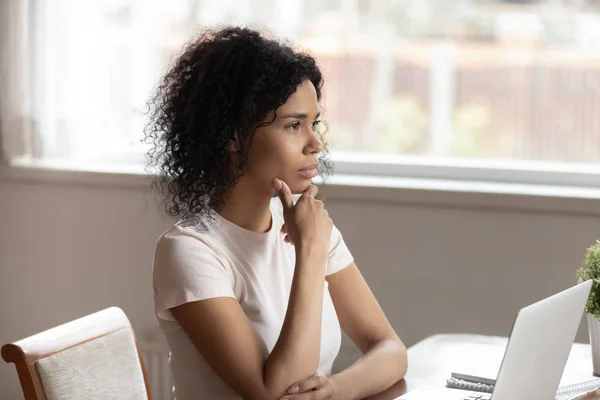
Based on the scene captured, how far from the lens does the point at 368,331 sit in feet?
6.04

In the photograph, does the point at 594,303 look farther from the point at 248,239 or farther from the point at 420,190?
the point at 420,190

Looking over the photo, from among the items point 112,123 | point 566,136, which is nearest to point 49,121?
point 112,123

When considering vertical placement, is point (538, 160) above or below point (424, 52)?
below

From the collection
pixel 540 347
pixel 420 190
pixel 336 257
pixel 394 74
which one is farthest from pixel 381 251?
pixel 540 347

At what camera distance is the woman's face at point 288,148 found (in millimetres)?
1679

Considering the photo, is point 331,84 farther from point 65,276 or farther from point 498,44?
point 65,276

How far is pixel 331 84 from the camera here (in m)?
2.91

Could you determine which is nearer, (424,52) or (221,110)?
(221,110)

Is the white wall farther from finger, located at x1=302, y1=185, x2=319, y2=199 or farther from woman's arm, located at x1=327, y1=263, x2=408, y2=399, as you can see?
finger, located at x1=302, y1=185, x2=319, y2=199

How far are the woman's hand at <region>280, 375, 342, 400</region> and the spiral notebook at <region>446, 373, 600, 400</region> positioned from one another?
8.8 inches

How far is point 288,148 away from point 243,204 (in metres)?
0.14

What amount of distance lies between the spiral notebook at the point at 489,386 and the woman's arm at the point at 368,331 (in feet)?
0.36

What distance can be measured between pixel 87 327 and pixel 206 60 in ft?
1.70

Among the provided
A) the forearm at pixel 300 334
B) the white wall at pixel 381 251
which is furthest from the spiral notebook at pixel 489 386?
the white wall at pixel 381 251
